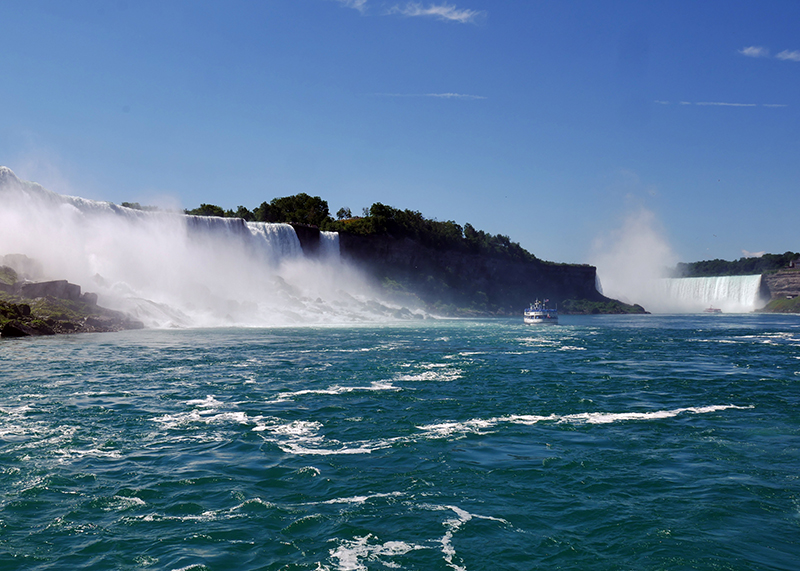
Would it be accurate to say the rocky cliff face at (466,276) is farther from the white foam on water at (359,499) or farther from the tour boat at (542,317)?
the white foam on water at (359,499)

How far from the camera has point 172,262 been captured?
6694 cm

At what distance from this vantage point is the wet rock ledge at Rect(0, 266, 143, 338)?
128 ft

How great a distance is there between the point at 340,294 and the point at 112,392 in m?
71.3

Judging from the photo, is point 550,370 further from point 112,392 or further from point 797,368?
point 112,392

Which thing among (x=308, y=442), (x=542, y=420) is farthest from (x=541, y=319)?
(x=308, y=442)

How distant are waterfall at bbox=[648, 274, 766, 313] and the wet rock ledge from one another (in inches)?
5497

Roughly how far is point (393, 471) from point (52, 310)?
42.0 m

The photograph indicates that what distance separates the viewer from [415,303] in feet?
358

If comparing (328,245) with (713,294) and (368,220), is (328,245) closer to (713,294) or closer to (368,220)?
(368,220)

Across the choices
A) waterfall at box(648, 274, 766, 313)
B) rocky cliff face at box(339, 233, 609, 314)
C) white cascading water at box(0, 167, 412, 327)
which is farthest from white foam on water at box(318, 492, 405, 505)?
waterfall at box(648, 274, 766, 313)

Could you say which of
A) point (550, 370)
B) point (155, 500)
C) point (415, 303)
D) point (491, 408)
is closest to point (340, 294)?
point (415, 303)

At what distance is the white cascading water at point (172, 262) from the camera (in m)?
52.7

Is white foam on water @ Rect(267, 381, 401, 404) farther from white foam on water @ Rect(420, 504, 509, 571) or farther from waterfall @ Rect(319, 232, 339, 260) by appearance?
waterfall @ Rect(319, 232, 339, 260)

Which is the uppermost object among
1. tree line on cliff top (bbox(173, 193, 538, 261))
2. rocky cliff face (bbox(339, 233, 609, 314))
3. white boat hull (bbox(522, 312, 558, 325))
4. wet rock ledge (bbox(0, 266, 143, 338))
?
tree line on cliff top (bbox(173, 193, 538, 261))
